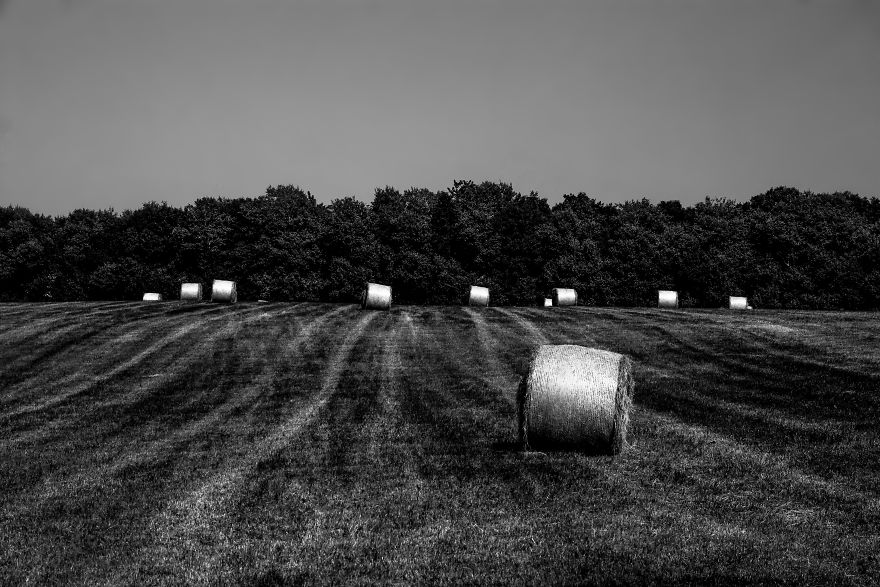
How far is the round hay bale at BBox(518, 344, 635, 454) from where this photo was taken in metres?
12.8

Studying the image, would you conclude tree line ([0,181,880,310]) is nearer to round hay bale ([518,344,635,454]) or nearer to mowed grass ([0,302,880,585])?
mowed grass ([0,302,880,585])

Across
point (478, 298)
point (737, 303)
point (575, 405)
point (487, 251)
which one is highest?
point (487, 251)

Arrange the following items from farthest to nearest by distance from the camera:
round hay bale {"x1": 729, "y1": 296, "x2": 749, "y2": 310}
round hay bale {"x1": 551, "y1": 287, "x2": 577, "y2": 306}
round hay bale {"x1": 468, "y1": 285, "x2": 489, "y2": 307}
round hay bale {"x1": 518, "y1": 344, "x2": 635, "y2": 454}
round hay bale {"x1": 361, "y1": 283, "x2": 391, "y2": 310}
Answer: round hay bale {"x1": 551, "y1": 287, "x2": 577, "y2": 306} < round hay bale {"x1": 729, "y1": 296, "x2": 749, "y2": 310} < round hay bale {"x1": 468, "y1": 285, "x2": 489, "y2": 307} < round hay bale {"x1": 361, "y1": 283, "x2": 391, "y2": 310} < round hay bale {"x1": 518, "y1": 344, "x2": 635, "y2": 454}

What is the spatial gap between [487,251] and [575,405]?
2680 inches

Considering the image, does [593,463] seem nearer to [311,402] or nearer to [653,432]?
[653,432]

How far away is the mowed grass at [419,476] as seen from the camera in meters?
8.30

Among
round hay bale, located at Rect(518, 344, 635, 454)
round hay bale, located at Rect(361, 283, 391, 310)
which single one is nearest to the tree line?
round hay bale, located at Rect(361, 283, 391, 310)

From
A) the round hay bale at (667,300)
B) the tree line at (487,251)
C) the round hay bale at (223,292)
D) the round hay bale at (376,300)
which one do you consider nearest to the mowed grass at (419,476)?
the round hay bale at (376,300)

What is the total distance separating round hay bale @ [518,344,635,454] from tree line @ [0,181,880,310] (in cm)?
6412

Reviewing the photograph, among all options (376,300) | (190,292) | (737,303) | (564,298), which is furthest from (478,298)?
(190,292)

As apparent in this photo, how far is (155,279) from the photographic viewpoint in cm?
8000

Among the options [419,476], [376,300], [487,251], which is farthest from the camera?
[487,251]

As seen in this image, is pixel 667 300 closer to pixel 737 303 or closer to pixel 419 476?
pixel 737 303

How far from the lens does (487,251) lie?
3179 inches
